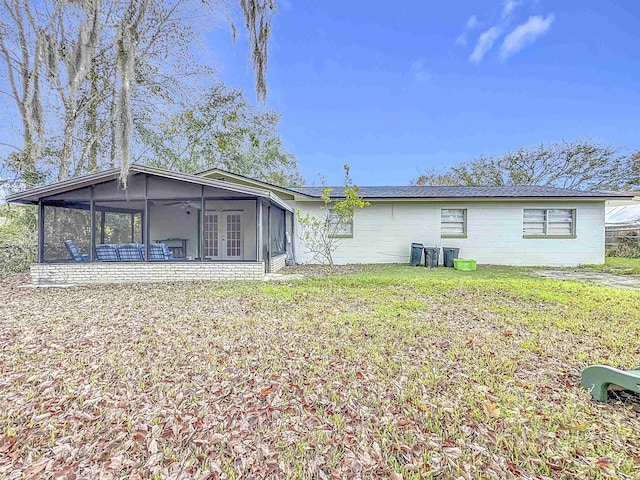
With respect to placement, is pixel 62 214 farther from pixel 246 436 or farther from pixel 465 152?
pixel 465 152

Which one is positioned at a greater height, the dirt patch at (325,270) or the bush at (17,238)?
the bush at (17,238)

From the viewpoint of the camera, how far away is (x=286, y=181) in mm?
23359

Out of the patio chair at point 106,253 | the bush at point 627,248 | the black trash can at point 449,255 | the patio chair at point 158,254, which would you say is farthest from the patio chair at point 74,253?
the bush at point 627,248

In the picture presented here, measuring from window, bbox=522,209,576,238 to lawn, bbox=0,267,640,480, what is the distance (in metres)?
7.69

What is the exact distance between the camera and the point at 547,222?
12172 mm

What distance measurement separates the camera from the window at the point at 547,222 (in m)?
12.2

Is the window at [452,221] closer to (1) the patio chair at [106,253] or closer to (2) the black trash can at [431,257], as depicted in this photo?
(2) the black trash can at [431,257]

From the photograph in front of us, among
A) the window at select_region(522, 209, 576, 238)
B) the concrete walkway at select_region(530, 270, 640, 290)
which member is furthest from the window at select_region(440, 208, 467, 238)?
the concrete walkway at select_region(530, 270, 640, 290)

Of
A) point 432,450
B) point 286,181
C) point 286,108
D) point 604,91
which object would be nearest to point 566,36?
point 604,91

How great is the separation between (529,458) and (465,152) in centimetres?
2595

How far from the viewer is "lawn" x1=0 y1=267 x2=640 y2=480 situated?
196cm

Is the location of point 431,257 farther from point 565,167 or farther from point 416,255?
point 565,167

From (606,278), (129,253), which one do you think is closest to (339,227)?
(129,253)

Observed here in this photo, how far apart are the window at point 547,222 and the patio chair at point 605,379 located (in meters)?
10.9
